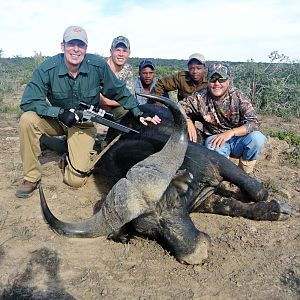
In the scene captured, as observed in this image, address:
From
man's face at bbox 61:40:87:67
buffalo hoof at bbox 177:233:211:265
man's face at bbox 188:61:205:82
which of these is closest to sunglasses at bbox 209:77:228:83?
man's face at bbox 188:61:205:82

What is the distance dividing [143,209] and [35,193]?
210 centimetres

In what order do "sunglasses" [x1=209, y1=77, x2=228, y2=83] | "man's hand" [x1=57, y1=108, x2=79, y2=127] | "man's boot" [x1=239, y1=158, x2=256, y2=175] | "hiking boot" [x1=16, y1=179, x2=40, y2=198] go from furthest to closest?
"man's boot" [x1=239, y1=158, x2=256, y2=175] < "sunglasses" [x1=209, y1=77, x2=228, y2=83] < "hiking boot" [x1=16, y1=179, x2=40, y2=198] < "man's hand" [x1=57, y1=108, x2=79, y2=127]

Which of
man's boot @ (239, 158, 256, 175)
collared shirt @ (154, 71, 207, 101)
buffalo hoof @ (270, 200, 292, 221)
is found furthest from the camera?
collared shirt @ (154, 71, 207, 101)

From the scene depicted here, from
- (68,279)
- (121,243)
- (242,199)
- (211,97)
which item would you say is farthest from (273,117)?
(68,279)

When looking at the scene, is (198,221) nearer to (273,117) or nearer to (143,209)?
(143,209)

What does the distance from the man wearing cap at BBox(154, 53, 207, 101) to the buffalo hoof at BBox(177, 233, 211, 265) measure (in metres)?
3.52

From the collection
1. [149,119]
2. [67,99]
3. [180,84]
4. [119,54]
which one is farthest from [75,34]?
[180,84]

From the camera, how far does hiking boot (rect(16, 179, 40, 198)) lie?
183 inches

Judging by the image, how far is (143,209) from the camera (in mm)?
3168

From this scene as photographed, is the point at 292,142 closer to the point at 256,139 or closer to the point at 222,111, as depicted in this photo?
the point at 256,139

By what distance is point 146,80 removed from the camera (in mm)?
6672

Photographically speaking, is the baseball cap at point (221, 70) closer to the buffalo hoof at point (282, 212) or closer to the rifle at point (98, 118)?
the rifle at point (98, 118)

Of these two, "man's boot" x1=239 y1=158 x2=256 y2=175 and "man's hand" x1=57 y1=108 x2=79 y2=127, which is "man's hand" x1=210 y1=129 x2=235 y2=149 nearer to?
"man's boot" x1=239 y1=158 x2=256 y2=175

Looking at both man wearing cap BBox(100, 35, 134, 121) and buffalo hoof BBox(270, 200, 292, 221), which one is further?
man wearing cap BBox(100, 35, 134, 121)
